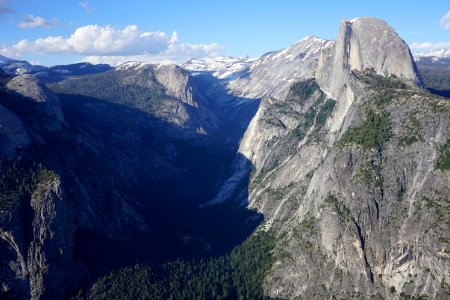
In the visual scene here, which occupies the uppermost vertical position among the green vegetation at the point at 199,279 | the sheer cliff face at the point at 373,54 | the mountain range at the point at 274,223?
the sheer cliff face at the point at 373,54

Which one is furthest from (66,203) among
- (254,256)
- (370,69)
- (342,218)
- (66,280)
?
(370,69)

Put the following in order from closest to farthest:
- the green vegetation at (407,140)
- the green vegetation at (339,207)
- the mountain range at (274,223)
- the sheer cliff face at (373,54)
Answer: the mountain range at (274,223)
the green vegetation at (339,207)
the green vegetation at (407,140)
the sheer cliff face at (373,54)

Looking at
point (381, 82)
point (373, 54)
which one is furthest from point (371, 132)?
point (373, 54)

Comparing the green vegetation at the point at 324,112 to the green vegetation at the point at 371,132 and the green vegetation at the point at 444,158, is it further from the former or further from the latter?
the green vegetation at the point at 444,158

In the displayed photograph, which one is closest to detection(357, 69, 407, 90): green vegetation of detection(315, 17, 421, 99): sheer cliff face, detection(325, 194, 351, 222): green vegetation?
detection(315, 17, 421, 99): sheer cliff face

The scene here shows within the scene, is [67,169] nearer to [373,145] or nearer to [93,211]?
[93,211]

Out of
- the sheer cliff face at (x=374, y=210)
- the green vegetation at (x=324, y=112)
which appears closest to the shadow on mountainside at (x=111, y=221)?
the sheer cliff face at (x=374, y=210)
